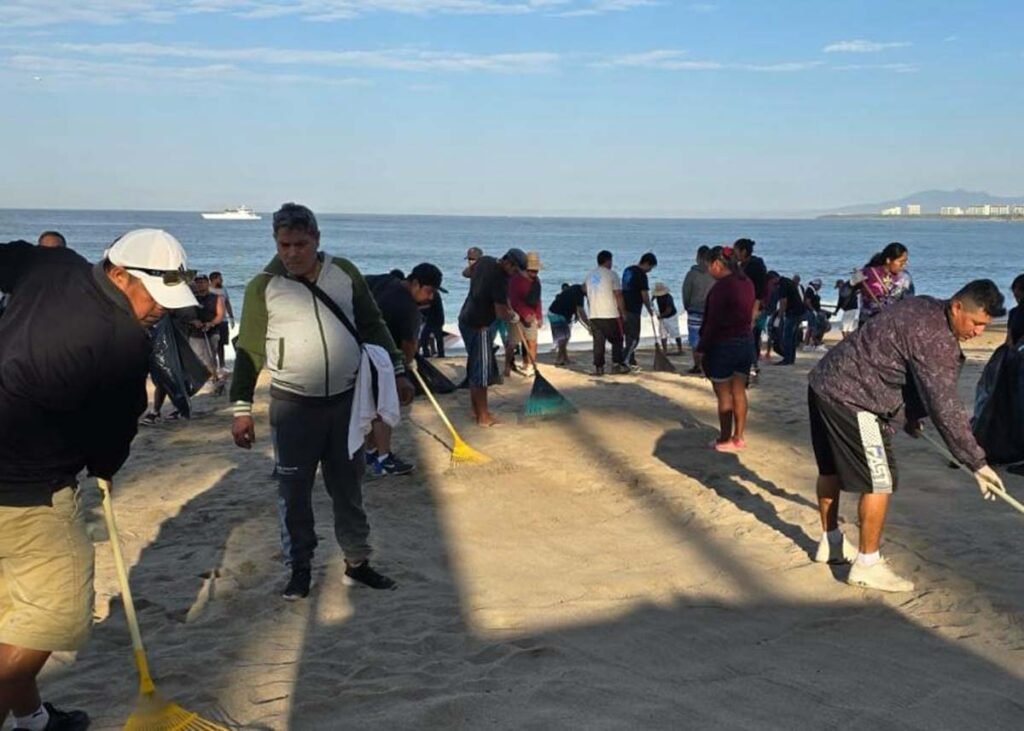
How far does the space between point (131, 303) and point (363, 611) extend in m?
2.12

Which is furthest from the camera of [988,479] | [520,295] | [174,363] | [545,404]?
[520,295]

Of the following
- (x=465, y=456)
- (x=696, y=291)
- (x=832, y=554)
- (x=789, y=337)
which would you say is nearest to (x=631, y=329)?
(x=696, y=291)

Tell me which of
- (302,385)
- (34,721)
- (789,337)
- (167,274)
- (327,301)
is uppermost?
(167,274)

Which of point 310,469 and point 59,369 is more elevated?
point 59,369

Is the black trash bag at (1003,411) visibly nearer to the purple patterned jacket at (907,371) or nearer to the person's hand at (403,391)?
the purple patterned jacket at (907,371)

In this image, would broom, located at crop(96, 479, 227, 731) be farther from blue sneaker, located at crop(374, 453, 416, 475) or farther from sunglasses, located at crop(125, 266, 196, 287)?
blue sneaker, located at crop(374, 453, 416, 475)

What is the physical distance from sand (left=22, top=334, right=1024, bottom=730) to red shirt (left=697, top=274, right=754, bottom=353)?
970 millimetres

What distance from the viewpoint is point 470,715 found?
3393 mm

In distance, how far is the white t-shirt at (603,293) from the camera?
12414 mm

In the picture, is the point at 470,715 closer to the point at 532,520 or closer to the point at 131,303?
the point at 131,303

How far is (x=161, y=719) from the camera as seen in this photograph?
10.5ft

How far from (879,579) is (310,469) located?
2.77 meters

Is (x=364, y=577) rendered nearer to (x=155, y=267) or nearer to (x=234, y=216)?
(x=155, y=267)

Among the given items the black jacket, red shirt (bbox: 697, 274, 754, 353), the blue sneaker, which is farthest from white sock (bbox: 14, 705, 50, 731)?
red shirt (bbox: 697, 274, 754, 353)
